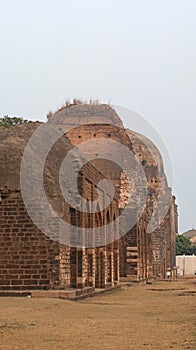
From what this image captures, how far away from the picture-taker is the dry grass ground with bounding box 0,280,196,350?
714 cm

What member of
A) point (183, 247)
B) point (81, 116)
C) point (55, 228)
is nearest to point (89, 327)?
point (55, 228)

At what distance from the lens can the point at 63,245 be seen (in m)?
15.8

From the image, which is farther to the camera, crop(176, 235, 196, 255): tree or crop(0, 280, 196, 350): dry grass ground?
crop(176, 235, 196, 255): tree

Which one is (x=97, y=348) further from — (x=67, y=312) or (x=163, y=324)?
(x=67, y=312)

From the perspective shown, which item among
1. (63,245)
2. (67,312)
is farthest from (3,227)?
(67,312)

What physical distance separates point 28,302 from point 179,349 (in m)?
6.36

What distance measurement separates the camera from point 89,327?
8953 mm

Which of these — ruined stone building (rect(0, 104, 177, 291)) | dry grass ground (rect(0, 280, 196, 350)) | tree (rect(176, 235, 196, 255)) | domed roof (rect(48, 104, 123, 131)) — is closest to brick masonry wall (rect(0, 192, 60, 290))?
ruined stone building (rect(0, 104, 177, 291))

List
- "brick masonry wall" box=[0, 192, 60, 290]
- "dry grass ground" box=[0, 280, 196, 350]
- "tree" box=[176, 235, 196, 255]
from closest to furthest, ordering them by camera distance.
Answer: "dry grass ground" box=[0, 280, 196, 350] < "brick masonry wall" box=[0, 192, 60, 290] < "tree" box=[176, 235, 196, 255]

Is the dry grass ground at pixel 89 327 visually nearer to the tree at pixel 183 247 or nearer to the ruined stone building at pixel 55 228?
the ruined stone building at pixel 55 228

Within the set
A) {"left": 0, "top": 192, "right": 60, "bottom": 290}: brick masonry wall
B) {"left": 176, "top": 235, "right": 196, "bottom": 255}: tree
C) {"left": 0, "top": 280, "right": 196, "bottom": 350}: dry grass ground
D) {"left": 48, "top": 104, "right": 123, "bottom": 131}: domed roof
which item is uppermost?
{"left": 48, "top": 104, "right": 123, "bottom": 131}: domed roof

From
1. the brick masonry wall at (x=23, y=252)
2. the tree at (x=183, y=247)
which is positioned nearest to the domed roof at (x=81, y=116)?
the tree at (x=183, y=247)

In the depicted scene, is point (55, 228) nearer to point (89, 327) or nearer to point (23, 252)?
point (23, 252)

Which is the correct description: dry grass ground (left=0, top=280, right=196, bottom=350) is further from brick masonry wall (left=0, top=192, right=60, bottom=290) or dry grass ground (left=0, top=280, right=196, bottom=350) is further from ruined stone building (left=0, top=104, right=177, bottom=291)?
ruined stone building (left=0, top=104, right=177, bottom=291)
